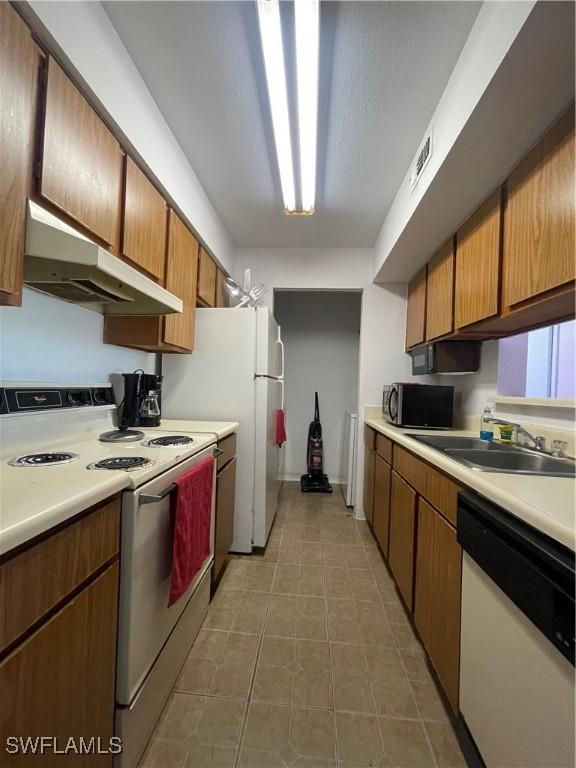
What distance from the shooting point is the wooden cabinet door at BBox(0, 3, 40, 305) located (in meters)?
0.77

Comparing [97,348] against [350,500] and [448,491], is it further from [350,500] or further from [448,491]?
[350,500]

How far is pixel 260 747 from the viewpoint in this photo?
3.17 ft

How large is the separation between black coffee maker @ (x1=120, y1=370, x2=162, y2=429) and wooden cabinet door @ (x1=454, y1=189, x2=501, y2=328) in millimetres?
1834

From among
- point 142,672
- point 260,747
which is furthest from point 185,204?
point 260,747

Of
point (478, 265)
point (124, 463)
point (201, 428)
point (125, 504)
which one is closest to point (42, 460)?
point (124, 463)

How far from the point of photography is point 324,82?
1.29 metres

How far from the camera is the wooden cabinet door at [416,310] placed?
7.57 ft

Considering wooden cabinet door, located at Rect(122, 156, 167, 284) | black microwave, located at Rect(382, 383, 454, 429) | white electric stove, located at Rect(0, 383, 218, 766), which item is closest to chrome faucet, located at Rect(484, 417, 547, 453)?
black microwave, located at Rect(382, 383, 454, 429)

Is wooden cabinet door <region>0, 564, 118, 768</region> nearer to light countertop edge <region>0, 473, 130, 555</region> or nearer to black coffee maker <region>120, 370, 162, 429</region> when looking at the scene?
light countertop edge <region>0, 473, 130, 555</region>

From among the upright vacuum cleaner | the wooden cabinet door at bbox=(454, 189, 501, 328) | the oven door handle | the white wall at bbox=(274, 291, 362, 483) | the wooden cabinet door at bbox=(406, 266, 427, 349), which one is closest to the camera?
the oven door handle

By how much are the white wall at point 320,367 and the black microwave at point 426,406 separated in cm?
159

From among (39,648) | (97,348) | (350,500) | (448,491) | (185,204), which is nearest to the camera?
(39,648)

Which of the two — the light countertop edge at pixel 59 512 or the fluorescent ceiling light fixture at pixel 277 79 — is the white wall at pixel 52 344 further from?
the fluorescent ceiling light fixture at pixel 277 79

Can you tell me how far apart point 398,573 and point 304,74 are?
238 centimetres
